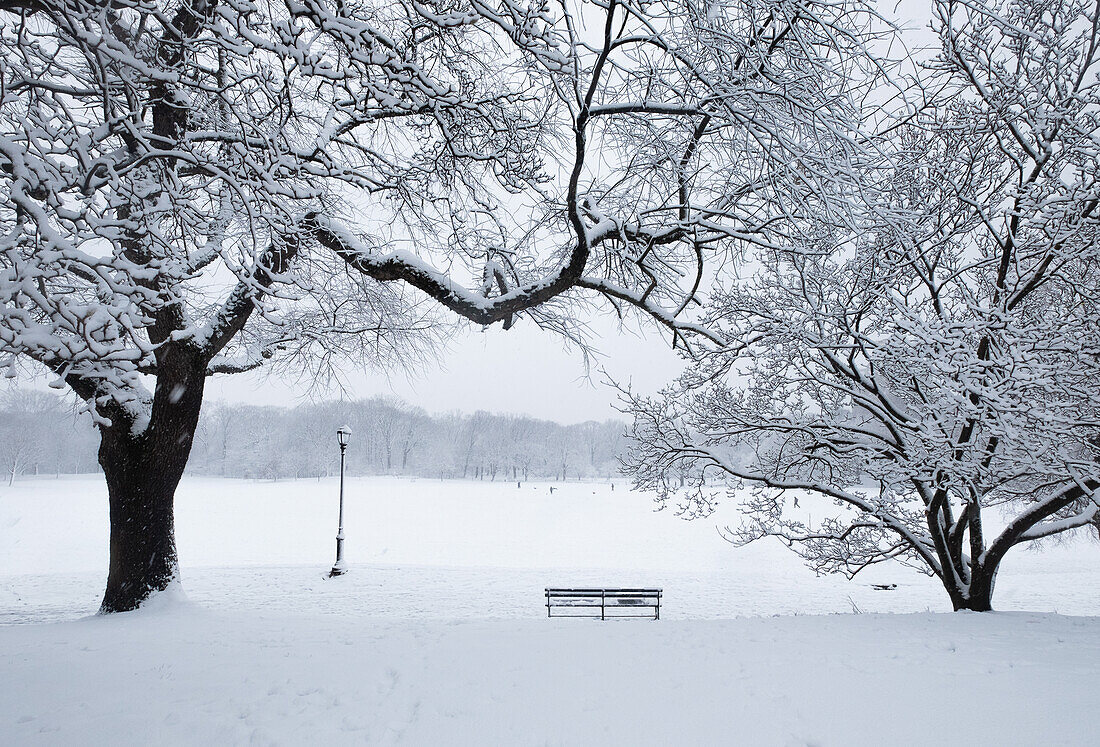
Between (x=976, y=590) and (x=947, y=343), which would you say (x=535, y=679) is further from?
(x=976, y=590)

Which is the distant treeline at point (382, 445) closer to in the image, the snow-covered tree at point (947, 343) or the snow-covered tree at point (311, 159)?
the snow-covered tree at point (947, 343)

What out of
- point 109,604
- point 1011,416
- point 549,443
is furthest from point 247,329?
point 549,443

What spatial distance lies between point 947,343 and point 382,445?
9546 cm

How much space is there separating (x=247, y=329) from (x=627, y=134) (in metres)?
8.07

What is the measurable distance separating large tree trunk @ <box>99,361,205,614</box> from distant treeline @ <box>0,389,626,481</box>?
68.5 metres

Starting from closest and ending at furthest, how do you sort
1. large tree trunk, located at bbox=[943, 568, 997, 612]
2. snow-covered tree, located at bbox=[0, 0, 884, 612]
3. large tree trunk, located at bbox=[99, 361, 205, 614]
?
snow-covered tree, located at bbox=[0, 0, 884, 612]
large tree trunk, located at bbox=[99, 361, 205, 614]
large tree trunk, located at bbox=[943, 568, 997, 612]

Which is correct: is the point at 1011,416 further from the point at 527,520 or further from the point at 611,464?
the point at 611,464

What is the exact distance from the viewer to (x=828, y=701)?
3912mm

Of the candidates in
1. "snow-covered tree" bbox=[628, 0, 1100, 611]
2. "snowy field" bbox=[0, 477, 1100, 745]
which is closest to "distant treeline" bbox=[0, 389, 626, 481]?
"snow-covered tree" bbox=[628, 0, 1100, 611]

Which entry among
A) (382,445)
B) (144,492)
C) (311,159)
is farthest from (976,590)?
(382,445)

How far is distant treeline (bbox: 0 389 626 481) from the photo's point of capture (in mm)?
80688

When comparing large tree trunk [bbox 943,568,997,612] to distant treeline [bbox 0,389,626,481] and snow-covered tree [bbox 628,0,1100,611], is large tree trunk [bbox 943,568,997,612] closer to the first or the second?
snow-covered tree [bbox 628,0,1100,611]

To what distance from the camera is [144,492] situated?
23.4 feet

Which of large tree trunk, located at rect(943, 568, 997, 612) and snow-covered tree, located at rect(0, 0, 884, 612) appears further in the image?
large tree trunk, located at rect(943, 568, 997, 612)
